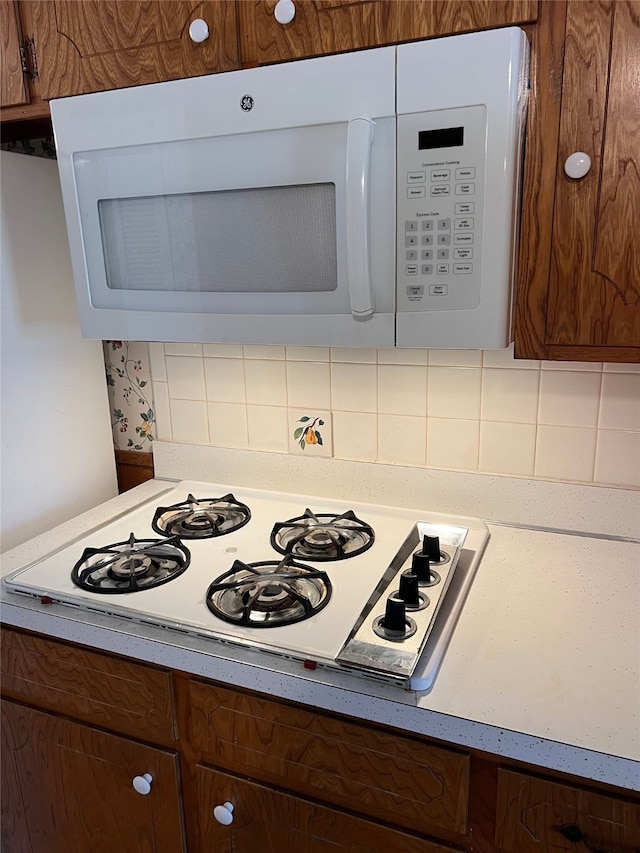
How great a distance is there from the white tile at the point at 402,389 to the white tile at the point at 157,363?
0.57m

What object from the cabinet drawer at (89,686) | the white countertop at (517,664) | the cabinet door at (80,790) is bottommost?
the cabinet door at (80,790)

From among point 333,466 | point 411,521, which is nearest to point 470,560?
point 411,521

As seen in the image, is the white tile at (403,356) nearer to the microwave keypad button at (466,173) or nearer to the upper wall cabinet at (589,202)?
the upper wall cabinet at (589,202)

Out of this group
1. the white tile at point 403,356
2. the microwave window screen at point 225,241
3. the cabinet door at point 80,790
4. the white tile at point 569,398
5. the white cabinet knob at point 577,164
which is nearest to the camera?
the white cabinet knob at point 577,164

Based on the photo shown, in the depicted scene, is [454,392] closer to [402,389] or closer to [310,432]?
[402,389]

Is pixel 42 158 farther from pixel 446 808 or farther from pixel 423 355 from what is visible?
pixel 446 808

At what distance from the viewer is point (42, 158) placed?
1.41 meters

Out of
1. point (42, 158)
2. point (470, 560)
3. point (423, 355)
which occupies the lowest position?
point (470, 560)

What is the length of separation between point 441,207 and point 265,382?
2.25ft

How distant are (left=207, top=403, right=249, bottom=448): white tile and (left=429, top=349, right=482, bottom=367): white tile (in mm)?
485

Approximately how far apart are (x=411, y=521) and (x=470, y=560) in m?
0.19

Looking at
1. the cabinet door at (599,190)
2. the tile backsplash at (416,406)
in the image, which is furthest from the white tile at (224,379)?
the cabinet door at (599,190)

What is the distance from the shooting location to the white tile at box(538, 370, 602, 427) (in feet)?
3.98

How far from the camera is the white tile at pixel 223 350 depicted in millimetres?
1497
